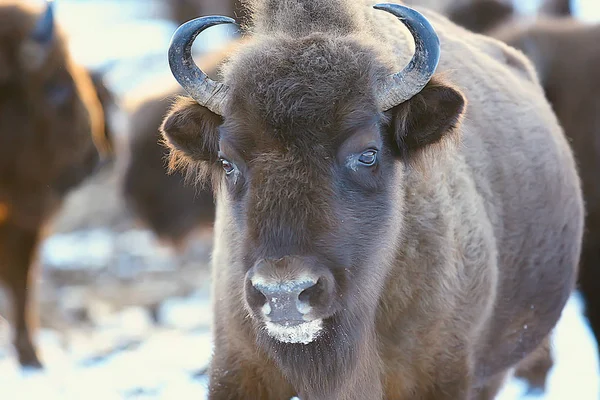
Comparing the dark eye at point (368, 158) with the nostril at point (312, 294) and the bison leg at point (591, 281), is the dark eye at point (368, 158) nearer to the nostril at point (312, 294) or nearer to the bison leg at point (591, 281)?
the nostril at point (312, 294)

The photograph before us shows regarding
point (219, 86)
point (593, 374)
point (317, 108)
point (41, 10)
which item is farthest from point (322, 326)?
point (41, 10)

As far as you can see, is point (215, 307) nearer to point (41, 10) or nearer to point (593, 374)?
point (593, 374)

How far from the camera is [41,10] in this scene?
29.8 ft

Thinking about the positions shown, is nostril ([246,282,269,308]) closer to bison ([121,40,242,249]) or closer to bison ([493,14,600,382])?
bison ([493,14,600,382])

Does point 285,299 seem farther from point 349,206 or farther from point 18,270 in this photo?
point 18,270

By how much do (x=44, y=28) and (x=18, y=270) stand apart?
223cm

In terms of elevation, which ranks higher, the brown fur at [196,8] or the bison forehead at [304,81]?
the bison forehead at [304,81]

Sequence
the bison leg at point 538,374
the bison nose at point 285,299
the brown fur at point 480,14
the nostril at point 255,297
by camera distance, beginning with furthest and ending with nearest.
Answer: the brown fur at point 480,14 → the bison leg at point 538,374 → the nostril at point 255,297 → the bison nose at point 285,299

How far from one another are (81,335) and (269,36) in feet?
21.7

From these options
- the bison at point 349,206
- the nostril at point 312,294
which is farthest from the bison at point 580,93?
the nostril at point 312,294

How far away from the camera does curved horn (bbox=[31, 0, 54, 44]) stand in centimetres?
874

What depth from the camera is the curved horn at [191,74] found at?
3893 mm

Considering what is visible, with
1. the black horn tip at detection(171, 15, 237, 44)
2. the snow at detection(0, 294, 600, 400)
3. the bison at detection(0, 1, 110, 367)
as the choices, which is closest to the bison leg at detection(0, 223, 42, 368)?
the bison at detection(0, 1, 110, 367)

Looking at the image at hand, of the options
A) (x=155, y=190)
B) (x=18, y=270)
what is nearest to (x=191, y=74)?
(x=18, y=270)
